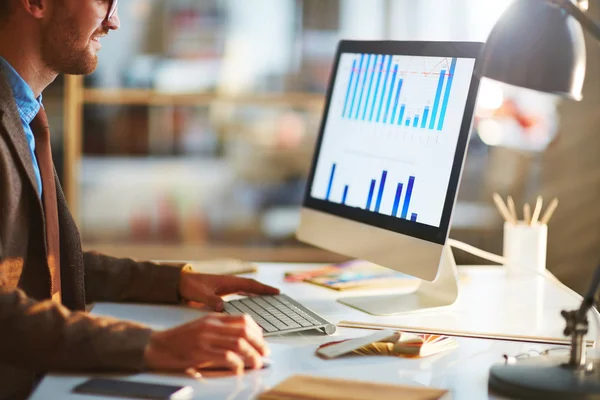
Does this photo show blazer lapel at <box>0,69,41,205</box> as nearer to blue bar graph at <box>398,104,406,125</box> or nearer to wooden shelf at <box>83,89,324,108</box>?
blue bar graph at <box>398,104,406,125</box>

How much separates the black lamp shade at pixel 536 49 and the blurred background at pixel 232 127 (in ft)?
8.78

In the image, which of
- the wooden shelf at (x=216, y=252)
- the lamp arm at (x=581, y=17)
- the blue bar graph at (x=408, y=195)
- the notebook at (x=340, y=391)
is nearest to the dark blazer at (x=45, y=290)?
the notebook at (x=340, y=391)

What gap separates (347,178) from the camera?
1.76 meters

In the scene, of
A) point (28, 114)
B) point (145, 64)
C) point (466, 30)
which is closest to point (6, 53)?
point (28, 114)

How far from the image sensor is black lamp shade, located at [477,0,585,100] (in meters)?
1.15

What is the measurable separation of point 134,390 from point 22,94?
27.4 inches

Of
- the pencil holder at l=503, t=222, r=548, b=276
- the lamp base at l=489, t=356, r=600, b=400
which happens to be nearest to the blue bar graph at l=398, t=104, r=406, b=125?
the pencil holder at l=503, t=222, r=548, b=276

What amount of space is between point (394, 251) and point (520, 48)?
548mm

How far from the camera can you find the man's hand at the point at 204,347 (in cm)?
115

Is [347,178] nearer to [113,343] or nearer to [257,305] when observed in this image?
[257,305]

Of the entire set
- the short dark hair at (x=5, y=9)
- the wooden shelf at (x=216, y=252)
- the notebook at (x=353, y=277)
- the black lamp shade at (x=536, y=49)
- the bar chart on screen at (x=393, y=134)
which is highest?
the short dark hair at (x=5, y=9)

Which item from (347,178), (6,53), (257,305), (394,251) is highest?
(6,53)

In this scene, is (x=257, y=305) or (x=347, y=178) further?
(x=347, y=178)

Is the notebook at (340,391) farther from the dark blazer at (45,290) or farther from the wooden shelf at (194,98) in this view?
the wooden shelf at (194,98)
